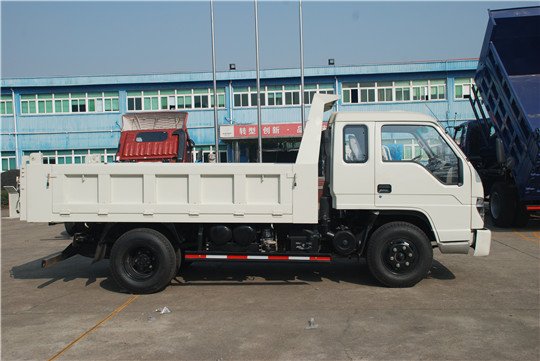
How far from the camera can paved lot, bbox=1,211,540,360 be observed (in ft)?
15.5

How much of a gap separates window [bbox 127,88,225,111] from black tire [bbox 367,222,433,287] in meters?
30.9

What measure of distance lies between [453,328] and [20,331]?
15.8ft

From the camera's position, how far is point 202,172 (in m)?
6.55

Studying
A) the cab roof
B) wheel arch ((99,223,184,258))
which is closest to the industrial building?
wheel arch ((99,223,184,258))

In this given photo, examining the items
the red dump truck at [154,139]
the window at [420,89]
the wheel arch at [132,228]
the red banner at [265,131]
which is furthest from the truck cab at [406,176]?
the window at [420,89]

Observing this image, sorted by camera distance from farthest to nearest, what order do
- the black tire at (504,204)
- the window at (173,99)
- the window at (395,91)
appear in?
the window at (173,99) → the window at (395,91) → the black tire at (504,204)

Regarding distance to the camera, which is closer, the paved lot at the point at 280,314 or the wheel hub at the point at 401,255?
the paved lot at the point at 280,314

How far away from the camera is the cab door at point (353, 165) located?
21.8ft

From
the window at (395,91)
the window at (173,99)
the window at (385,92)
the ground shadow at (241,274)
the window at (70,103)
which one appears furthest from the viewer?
the window at (70,103)

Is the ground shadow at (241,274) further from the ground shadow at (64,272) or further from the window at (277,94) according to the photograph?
the window at (277,94)

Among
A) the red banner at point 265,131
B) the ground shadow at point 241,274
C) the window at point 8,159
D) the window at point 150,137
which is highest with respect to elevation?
the red banner at point 265,131

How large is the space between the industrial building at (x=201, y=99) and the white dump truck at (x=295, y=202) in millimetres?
27399

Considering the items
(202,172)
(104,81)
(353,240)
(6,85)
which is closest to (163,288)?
(202,172)

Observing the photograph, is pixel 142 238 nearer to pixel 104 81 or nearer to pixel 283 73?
pixel 283 73
